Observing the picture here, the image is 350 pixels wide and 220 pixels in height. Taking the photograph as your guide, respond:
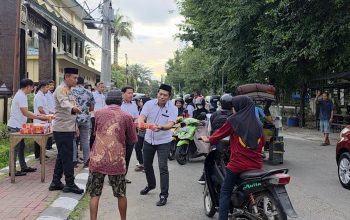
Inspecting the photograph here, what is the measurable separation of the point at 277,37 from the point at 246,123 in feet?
44.6

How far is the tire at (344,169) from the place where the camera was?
8195 millimetres

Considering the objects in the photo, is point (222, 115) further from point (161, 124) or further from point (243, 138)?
point (243, 138)

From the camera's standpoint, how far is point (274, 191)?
470cm

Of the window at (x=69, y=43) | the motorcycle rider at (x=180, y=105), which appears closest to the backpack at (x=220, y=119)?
the motorcycle rider at (x=180, y=105)

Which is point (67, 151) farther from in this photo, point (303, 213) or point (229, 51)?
point (229, 51)

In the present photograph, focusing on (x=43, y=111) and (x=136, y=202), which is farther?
(x=43, y=111)

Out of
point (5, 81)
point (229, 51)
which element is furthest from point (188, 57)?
point (5, 81)

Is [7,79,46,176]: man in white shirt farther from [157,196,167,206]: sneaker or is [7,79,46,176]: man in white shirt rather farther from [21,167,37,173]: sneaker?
[157,196,167,206]: sneaker

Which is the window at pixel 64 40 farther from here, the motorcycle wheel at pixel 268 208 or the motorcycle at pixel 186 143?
the motorcycle wheel at pixel 268 208

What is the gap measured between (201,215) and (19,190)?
3139 millimetres

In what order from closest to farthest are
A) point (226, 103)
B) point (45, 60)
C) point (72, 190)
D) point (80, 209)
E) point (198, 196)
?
point (80, 209), point (226, 103), point (72, 190), point (198, 196), point (45, 60)

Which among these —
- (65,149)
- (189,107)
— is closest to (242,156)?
(65,149)

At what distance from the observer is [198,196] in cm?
748

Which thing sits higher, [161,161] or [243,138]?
[243,138]
